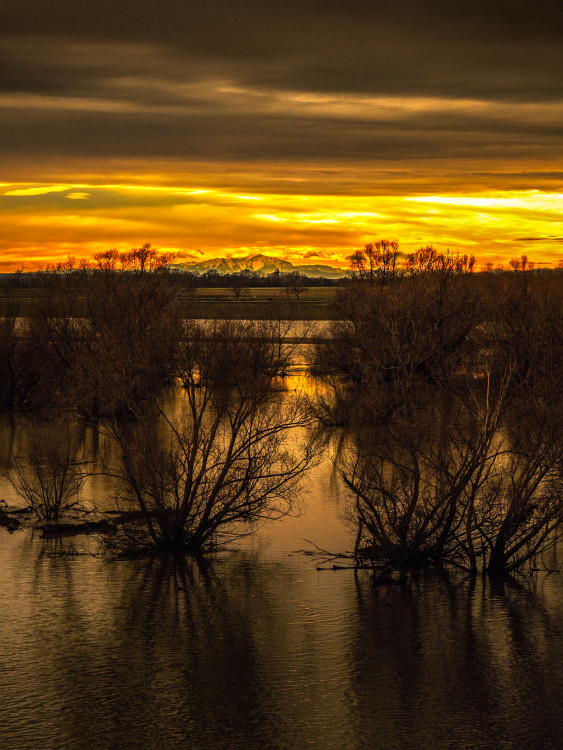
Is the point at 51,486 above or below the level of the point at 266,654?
above

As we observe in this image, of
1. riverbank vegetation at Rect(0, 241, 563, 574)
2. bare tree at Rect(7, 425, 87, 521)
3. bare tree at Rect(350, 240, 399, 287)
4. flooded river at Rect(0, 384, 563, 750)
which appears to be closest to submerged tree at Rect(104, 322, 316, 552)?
riverbank vegetation at Rect(0, 241, 563, 574)

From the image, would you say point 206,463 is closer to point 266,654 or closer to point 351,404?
point 266,654

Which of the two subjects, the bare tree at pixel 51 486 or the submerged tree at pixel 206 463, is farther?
the bare tree at pixel 51 486

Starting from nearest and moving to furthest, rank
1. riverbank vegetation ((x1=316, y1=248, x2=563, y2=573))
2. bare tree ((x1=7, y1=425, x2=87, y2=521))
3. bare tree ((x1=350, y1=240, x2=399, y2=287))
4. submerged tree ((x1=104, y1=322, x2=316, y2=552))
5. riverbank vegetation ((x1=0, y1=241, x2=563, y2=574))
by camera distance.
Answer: riverbank vegetation ((x1=316, y1=248, x2=563, y2=573)) < riverbank vegetation ((x1=0, y1=241, x2=563, y2=574)) < submerged tree ((x1=104, y1=322, x2=316, y2=552)) < bare tree ((x1=7, y1=425, x2=87, y2=521)) < bare tree ((x1=350, y1=240, x2=399, y2=287))

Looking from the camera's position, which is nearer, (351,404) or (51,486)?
(51,486)

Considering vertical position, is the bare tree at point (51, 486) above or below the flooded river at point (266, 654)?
above

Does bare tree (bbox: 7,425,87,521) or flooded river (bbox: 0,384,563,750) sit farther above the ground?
bare tree (bbox: 7,425,87,521)

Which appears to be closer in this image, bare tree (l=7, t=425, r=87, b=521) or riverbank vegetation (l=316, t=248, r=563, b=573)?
riverbank vegetation (l=316, t=248, r=563, b=573)

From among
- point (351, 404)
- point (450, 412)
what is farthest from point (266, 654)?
point (351, 404)

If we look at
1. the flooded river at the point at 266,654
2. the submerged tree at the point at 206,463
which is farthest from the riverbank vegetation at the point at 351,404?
the flooded river at the point at 266,654

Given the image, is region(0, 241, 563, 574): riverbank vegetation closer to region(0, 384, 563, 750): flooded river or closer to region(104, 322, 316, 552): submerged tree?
region(104, 322, 316, 552): submerged tree

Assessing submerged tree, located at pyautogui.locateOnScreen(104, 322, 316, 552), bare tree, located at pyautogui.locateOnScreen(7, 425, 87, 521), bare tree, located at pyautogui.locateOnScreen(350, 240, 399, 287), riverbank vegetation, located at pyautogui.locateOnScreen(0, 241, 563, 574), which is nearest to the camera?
riverbank vegetation, located at pyautogui.locateOnScreen(0, 241, 563, 574)

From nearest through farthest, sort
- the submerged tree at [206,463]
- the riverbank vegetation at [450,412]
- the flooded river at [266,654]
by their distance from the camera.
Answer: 1. the flooded river at [266,654]
2. the riverbank vegetation at [450,412]
3. the submerged tree at [206,463]

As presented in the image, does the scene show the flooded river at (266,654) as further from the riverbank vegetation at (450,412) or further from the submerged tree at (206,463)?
the riverbank vegetation at (450,412)
